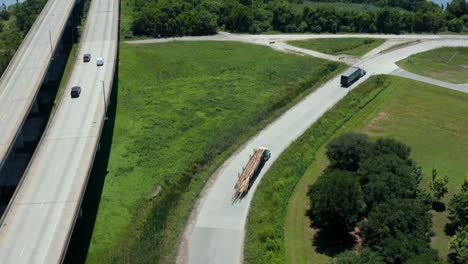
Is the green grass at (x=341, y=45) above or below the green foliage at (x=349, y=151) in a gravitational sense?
above

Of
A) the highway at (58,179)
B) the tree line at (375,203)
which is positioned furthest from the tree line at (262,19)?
the tree line at (375,203)

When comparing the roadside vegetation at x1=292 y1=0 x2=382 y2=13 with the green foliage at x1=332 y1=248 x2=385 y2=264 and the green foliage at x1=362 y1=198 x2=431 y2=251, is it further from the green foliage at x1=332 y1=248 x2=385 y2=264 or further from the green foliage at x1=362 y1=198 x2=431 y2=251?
the green foliage at x1=332 y1=248 x2=385 y2=264

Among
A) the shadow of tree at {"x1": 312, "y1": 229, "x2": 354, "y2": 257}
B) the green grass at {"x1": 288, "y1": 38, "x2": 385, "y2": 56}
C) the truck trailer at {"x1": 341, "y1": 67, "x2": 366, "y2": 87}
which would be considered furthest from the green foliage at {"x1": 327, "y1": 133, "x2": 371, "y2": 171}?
the green grass at {"x1": 288, "y1": 38, "x2": 385, "y2": 56}

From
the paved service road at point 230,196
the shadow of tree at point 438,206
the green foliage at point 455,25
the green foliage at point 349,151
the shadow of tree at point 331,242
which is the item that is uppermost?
the green foliage at point 455,25

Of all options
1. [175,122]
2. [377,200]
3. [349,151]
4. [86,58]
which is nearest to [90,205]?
[175,122]

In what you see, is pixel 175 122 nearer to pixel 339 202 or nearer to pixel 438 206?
pixel 339 202

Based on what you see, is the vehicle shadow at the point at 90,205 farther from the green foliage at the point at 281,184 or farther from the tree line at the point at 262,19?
the tree line at the point at 262,19

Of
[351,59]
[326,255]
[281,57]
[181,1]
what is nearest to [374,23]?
[351,59]
